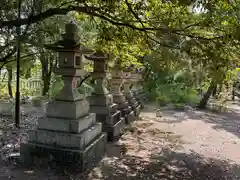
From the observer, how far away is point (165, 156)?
4.54 meters

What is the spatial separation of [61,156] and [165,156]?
75.6 inches

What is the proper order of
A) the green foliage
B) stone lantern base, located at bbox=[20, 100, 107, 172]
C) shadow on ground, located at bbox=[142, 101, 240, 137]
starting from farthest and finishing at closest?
1. the green foliage
2. shadow on ground, located at bbox=[142, 101, 240, 137]
3. stone lantern base, located at bbox=[20, 100, 107, 172]

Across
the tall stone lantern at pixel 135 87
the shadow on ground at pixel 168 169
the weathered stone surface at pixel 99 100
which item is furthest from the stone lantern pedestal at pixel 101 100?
the tall stone lantern at pixel 135 87

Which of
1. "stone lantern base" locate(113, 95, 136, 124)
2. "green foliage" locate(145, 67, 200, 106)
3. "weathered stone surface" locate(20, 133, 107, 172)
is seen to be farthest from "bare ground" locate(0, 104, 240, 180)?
"green foliage" locate(145, 67, 200, 106)

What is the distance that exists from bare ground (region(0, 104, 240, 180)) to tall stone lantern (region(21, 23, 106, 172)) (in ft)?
0.63

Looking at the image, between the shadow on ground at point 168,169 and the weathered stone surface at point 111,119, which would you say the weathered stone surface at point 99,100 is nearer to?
the weathered stone surface at point 111,119

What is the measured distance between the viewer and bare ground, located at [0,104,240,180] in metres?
3.51

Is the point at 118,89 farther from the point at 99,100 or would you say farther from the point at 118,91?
the point at 99,100

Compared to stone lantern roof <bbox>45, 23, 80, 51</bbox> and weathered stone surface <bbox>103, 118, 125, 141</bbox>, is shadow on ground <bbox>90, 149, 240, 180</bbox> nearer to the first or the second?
weathered stone surface <bbox>103, 118, 125, 141</bbox>

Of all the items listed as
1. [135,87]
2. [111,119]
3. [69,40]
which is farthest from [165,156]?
[135,87]

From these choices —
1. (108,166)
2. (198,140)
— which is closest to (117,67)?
(198,140)

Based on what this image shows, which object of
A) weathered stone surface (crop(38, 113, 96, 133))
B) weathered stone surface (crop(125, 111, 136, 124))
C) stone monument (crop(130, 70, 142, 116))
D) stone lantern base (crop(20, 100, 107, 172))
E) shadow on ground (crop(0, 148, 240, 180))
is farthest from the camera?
stone monument (crop(130, 70, 142, 116))

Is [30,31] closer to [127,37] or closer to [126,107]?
[127,37]

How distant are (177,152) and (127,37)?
2.32m
